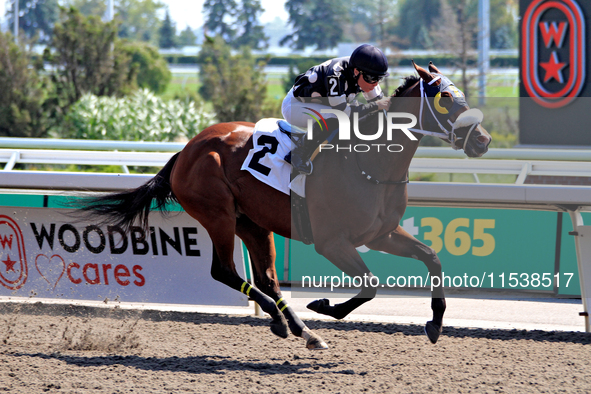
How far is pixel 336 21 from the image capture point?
69.3 meters

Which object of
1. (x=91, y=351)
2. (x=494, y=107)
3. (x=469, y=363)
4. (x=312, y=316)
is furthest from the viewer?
(x=494, y=107)

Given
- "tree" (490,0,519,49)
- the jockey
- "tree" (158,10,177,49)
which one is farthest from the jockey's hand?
"tree" (158,10,177,49)

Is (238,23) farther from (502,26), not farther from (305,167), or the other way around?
(305,167)

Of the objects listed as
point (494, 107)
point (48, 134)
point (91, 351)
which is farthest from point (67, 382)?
point (494, 107)

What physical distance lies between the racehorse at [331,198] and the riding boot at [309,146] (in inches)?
3.1

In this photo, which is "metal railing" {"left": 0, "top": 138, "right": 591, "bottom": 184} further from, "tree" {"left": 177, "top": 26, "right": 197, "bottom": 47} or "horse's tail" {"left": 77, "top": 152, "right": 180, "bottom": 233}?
"tree" {"left": 177, "top": 26, "right": 197, "bottom": 47}

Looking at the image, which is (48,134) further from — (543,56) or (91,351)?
(91,351)

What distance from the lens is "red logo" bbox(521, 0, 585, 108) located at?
8.34 meters

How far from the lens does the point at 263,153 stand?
4297mm

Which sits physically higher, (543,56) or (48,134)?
(543,56)

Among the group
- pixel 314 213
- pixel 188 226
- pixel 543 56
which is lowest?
pixel 188 226

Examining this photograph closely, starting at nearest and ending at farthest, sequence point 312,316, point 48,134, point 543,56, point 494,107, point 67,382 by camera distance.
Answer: point 67,382
point 312,316
point 543,56
point 48,134
point 494,107

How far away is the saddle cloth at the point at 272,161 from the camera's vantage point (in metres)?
4.20

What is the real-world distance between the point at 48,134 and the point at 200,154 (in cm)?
1506
